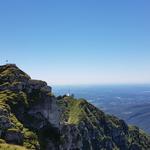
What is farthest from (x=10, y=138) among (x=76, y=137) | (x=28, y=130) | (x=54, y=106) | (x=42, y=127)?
(x=76, y=137)

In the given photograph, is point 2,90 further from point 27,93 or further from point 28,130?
point 28,130

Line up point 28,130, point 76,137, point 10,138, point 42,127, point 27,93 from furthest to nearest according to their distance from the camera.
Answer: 1. point 76,137
2. point 27,93
3. point 42,127
4. point 28,130
5. point 10,138

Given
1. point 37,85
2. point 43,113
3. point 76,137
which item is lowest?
point 76,137

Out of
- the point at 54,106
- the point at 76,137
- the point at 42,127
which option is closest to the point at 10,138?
the point at 42,127

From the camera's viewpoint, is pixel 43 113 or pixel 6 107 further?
pixel 43 113

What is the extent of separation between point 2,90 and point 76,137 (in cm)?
4857

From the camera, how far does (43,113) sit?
145250 millimetres

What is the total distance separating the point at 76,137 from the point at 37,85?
42.4 meters

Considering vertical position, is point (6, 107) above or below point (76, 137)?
above

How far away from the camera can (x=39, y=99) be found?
149875 millimetres

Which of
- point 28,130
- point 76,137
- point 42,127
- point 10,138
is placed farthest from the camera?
point 76,137

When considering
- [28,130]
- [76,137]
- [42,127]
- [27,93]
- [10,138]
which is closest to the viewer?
[10,138]

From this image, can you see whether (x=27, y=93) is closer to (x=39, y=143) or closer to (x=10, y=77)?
(x=10, y=77)

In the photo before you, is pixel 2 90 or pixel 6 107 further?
pixel 2 90
